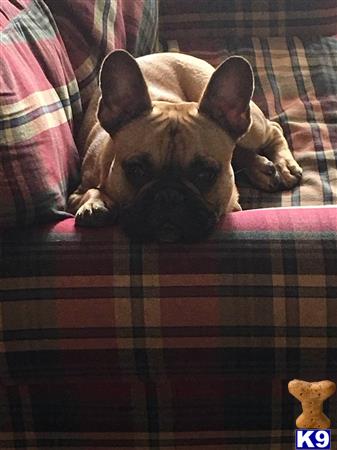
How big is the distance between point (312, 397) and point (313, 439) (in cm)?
11

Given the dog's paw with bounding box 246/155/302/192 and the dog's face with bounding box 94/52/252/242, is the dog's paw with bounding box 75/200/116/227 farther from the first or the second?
the dog's paw with bounding box 246/155/302/192

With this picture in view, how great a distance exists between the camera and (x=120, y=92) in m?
1.50

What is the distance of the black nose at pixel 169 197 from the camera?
1.39m

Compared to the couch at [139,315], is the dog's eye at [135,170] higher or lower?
higher

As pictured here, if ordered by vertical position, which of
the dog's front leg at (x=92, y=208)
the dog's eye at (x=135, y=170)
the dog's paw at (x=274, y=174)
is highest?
the dog's eye at (x=135, y=170)

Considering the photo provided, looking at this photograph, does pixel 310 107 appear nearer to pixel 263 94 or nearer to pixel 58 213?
pixel 263 94

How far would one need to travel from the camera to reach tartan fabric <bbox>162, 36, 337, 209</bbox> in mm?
1781

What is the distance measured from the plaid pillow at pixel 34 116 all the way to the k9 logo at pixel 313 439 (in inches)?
25.0

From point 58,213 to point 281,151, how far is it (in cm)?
83

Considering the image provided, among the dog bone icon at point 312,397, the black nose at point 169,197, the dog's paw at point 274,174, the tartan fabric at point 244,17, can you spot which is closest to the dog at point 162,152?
the black nose at point 169,197

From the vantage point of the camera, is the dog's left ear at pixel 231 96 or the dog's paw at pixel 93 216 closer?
the dog's paw at pixel 93 216

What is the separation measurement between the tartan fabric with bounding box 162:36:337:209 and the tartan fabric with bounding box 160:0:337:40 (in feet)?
0.11

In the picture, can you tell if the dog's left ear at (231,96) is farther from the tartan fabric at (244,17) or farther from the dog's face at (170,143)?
the tartan fabric at (244,17)

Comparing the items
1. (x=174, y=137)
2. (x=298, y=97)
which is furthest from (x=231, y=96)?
(x=298, y=97)
